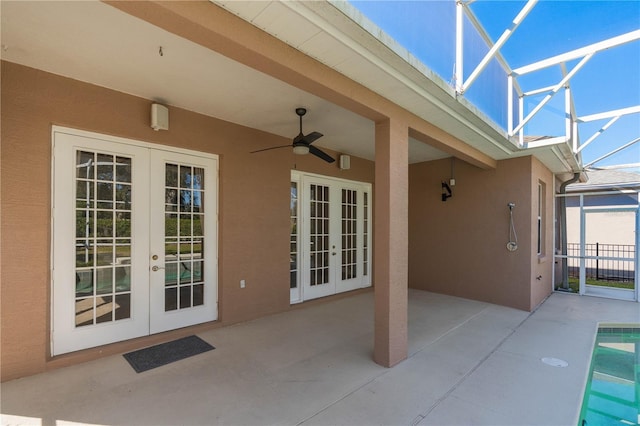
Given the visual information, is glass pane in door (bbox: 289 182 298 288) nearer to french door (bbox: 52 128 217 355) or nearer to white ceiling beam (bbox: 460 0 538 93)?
french door (bbox: 52 128 217 355)

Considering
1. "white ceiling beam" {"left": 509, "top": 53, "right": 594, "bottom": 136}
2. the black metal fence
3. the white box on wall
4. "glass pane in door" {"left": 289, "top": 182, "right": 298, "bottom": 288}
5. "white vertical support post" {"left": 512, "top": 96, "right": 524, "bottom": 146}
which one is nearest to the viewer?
"white ceiling beam" {"left": 509, "top": 53, "right": 594, "bottom": 136}

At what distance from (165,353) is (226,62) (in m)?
3.25

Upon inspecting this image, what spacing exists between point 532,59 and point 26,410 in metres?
6.85

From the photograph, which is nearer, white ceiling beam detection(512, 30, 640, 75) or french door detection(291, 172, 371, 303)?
white ceiling beam detection(512, 30, 640, 75)

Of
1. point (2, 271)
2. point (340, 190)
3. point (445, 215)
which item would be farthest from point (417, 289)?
point (2, 271)

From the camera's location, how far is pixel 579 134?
6480mm

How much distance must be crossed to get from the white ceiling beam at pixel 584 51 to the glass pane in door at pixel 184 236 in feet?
16.2

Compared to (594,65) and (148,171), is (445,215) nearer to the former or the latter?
(594,65)

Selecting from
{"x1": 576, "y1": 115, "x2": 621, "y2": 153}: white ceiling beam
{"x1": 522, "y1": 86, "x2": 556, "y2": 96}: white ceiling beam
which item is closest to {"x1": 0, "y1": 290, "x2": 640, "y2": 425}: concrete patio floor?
{"x1": 576, "y1": 115, "x2": 621, "y2": 153}: white ceiling beam

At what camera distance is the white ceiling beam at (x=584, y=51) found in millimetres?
3325

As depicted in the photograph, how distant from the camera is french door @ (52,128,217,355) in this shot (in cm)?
328

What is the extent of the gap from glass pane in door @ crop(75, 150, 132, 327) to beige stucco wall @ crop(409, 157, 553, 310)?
5.90 m

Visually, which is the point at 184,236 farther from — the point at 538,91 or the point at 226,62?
the point at 538,91

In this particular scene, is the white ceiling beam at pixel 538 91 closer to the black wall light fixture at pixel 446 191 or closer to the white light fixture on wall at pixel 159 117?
the black wall light fixture at pixel 446 191
